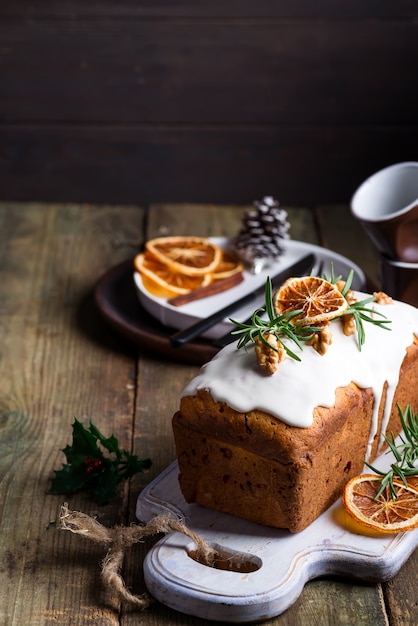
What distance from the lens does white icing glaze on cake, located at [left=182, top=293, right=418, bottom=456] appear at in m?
1.36

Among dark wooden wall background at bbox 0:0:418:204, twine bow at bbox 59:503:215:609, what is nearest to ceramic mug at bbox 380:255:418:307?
twine bow at bbox 59:503:215:609

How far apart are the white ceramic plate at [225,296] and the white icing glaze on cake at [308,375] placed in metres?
0.52

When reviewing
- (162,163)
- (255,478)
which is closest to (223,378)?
(255,478)

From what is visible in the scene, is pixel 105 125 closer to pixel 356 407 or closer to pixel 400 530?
pixel 356 407

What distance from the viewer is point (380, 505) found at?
1.39 metres

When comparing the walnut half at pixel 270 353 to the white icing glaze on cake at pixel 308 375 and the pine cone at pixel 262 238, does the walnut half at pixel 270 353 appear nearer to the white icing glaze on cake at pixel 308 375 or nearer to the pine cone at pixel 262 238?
the white icing glaze on cake at pixel 308 375

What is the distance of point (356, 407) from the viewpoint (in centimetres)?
145

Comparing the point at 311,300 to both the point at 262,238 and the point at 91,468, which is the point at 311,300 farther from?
the point at 262,238

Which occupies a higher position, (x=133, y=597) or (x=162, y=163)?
(x=133, y=597)

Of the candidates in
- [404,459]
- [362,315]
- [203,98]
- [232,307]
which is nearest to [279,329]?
[362,315]

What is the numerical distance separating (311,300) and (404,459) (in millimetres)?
290

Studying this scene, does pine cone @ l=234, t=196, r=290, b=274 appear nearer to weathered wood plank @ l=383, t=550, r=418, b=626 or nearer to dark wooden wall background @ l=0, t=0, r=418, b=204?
dark wooden wall background @ l=0, t=0, r=418, b=204

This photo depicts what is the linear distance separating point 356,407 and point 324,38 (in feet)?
5.69

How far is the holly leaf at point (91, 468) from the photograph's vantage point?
1.58 m
